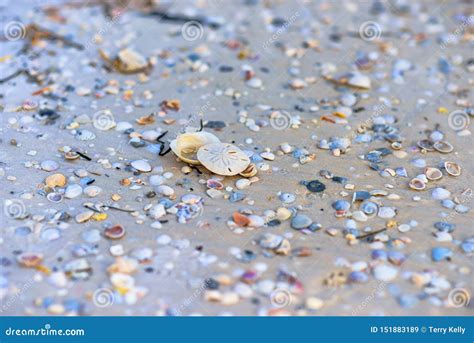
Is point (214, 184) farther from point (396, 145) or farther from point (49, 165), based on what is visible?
point (396, 145)

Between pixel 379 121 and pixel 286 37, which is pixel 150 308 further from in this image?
pixel 286 37

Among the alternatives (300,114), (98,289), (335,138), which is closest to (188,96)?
(300,114)

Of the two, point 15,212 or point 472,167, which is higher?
point 472,167

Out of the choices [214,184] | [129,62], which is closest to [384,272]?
[214,184]

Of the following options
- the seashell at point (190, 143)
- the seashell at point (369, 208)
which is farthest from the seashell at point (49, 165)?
the seashell at point (369, 208)

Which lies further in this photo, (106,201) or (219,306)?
(106,201)

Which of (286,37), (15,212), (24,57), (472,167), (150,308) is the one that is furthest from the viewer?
(286,37)

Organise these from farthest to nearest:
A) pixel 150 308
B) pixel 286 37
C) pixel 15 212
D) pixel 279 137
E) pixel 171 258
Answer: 1. pixel 286 37
2. pixel 279 137
3. pixel 15 212
4. pixel 171 258
5. pixel 150 308
